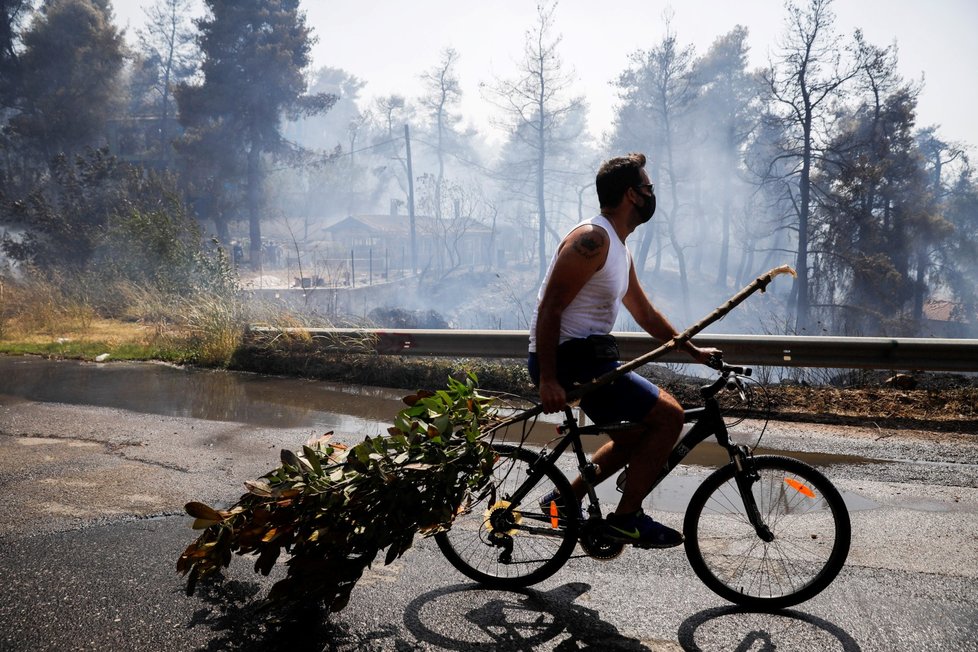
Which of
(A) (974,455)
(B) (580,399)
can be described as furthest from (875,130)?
(B) (580,399)

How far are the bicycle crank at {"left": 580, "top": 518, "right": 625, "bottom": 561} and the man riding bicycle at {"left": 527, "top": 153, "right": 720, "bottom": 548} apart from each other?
0.05 metres

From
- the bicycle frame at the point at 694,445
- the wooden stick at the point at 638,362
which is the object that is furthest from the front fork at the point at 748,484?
the wooden stick at the point at 638,362

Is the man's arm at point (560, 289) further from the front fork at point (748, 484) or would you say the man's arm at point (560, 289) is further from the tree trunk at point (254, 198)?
the tree trunk at point (254, 198)

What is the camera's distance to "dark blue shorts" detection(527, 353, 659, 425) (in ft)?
11.7

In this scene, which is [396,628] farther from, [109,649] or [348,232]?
[348,232]

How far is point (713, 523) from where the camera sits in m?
3.63

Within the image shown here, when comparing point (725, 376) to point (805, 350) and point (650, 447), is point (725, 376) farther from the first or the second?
point (805, 350)

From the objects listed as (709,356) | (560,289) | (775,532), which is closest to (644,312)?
(709,356)

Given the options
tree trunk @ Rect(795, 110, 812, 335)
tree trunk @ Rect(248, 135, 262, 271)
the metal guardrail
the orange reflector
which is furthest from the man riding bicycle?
tree trunk @ Rect(248, 135, 262, 271)

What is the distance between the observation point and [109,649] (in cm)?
312

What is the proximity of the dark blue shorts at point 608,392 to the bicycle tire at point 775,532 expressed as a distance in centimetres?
48

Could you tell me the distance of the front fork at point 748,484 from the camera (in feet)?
11.7

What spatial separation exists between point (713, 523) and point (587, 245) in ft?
4.78

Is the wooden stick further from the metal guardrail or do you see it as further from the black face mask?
the metal guardrail
